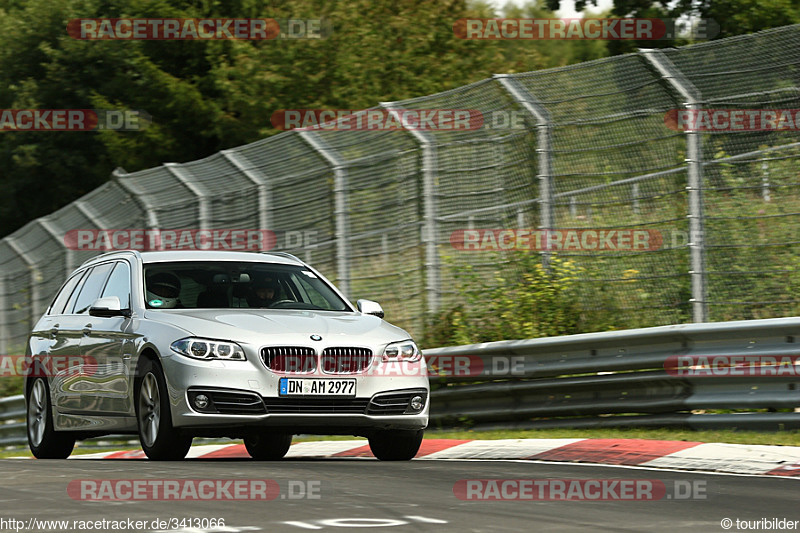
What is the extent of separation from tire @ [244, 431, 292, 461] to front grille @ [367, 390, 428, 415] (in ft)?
6.91

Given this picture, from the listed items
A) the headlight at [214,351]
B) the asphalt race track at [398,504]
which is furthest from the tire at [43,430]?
the headlight at [214,351]

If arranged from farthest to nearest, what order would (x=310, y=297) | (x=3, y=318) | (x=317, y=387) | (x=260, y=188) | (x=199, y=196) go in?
(x=3, y=318), (x=199, y=196), (x=260, y=188), (x=310, y=297), (x=317, y=387)

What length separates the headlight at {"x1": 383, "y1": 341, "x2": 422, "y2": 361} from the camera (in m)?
10.0

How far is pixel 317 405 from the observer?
9648 millimetres

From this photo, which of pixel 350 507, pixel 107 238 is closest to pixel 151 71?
pixel 107 238

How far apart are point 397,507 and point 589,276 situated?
21.1ft

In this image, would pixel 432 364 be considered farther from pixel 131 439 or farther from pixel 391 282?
pixel 131 439

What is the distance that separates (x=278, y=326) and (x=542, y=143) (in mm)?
4421

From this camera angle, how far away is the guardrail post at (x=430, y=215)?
14.4 metres

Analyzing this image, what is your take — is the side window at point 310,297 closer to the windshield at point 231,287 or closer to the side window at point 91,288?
the windshield at point 231,287

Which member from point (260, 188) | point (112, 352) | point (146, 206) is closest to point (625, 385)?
point (112, 352)

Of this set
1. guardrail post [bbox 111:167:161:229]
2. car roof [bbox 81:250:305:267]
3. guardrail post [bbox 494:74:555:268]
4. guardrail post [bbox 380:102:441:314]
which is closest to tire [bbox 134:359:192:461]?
car roof [bbox 81:250:305:267]

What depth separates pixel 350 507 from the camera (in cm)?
700

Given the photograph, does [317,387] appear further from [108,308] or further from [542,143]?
[542,143]
